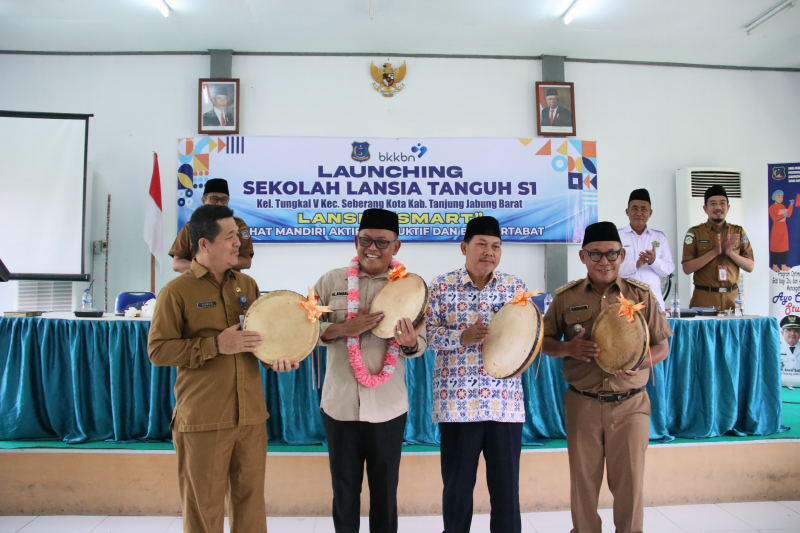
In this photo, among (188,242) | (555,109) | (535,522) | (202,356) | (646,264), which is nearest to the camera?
(202,356)

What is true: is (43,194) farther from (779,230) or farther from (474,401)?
(779,230)

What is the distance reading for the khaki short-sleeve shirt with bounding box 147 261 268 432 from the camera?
162cm

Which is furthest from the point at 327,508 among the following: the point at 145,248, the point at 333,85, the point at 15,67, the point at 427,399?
the point at 15,67

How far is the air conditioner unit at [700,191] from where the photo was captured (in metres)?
5.23

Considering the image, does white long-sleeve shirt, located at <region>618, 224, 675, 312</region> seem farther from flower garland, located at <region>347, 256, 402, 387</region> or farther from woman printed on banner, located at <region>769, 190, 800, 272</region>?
flower garland, located at <region>347, 256, 402, 387</region>

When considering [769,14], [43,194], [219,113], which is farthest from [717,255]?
[43,194]

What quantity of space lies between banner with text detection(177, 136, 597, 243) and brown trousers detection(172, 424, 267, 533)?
3.43m

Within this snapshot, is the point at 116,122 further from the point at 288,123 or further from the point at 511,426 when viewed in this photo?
the point at 511,426

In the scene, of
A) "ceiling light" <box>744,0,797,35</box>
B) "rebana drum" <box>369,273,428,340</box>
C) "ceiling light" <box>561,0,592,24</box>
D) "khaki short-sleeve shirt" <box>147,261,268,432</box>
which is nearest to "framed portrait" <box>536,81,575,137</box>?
"ceiling light" <box>561,0,592,24</box>

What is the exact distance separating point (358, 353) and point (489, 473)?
28.9 inches

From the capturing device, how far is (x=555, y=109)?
5.23 meters

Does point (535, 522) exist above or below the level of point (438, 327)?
below

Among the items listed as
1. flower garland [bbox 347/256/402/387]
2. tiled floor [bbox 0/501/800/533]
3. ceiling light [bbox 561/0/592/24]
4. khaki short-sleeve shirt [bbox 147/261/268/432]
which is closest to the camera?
khaki short-sleeve shirt [bbox 147/261/268/432]

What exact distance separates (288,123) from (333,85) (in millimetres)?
644
